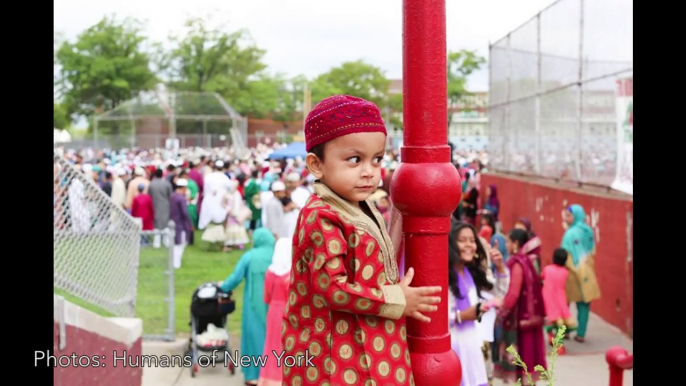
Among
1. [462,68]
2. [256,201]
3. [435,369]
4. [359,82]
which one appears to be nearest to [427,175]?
[435,369]

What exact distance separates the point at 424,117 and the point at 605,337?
7.79m

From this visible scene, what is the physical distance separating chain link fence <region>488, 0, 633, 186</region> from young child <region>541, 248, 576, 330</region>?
107 inches

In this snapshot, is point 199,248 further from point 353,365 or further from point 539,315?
point 353,365

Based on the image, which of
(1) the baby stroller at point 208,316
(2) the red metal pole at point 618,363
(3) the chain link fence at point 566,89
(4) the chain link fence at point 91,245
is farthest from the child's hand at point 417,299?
(3) the chain link fence at point 566,89

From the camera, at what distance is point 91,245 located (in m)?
5.93

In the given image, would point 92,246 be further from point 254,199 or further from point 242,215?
point 254,199

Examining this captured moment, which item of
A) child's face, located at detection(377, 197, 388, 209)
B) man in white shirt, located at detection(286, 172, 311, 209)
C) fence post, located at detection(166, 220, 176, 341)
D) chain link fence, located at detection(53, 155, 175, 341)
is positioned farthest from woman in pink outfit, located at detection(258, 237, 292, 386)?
man in white shirt, located at detection(286, 172, 311, 209)

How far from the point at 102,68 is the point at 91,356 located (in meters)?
59.2

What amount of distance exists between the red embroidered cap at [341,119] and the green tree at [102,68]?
60245 mm

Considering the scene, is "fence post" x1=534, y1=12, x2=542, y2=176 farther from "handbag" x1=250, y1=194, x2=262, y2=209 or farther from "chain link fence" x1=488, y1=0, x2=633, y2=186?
"handbag" x1=250, y1=194, x2=262, y2=209

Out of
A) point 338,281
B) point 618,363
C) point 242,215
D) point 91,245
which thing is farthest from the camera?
point 242,215

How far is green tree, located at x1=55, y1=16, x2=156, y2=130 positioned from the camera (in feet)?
200

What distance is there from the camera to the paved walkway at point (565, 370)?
25.5 feet

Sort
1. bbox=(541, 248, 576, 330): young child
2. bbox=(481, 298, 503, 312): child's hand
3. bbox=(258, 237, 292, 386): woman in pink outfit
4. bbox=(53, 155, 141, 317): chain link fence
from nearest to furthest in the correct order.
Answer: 1. bbox=(53, 155, 141, 317): chain link fence
2. bbox=(481, 298, 503, 312): child's hand
3. bbox=(258, 237, 292, 386): woman in pink outfit
4. bbox=(541, 248, 576, 330): young child
